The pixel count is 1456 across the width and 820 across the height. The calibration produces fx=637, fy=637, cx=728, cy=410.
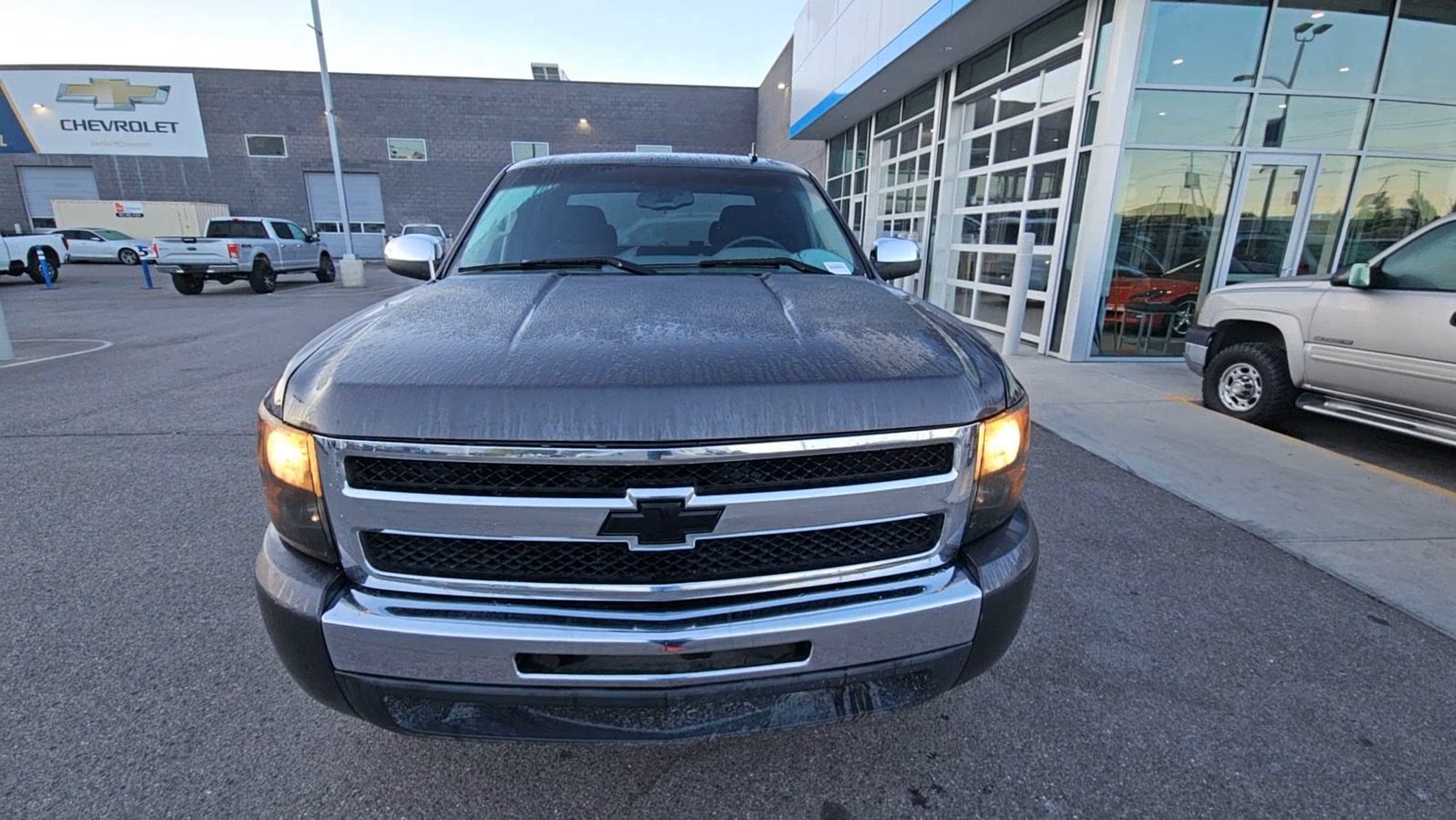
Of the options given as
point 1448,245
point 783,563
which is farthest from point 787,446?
point 1448,245

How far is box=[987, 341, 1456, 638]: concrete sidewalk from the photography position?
298cm

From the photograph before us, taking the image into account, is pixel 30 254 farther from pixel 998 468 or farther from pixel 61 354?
pixel 998 468

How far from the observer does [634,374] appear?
1344 mm

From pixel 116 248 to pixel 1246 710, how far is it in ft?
121

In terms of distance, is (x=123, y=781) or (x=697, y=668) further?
(x=123, y=781)

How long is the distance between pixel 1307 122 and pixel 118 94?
144ft

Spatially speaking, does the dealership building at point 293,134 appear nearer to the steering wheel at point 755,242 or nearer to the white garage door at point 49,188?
the white garage door at point 49,188

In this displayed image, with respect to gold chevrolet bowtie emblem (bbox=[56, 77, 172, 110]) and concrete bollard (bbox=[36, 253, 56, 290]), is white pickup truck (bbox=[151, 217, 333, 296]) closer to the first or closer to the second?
concrete bollard (bbox=[36, 253, 56, 290])

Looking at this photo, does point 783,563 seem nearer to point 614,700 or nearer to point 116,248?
point 614,700

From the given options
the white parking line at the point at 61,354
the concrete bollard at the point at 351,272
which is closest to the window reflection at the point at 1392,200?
the white parking line at the point at 61,354

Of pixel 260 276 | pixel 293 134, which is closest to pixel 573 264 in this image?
pixel 260 276

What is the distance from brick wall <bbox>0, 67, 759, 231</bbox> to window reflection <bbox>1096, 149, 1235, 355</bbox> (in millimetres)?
27021

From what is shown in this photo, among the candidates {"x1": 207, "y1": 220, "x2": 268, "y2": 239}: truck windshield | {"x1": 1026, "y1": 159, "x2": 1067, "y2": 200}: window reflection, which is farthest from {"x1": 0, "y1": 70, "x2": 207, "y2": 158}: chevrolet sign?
{"x1": 1026, "y1": 159, "x2": 1067, "y2": 200}: window reflection

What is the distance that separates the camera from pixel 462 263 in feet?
8.48
